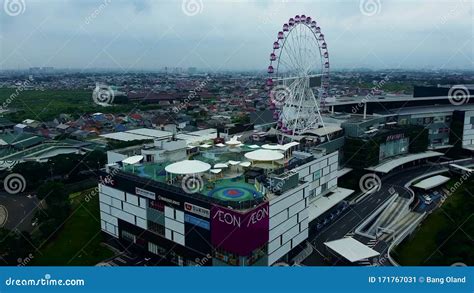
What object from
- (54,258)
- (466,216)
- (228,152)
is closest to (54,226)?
(54,258)

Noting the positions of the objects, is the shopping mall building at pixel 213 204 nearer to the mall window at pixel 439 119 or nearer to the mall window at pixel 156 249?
the mall window at pixel 156 249

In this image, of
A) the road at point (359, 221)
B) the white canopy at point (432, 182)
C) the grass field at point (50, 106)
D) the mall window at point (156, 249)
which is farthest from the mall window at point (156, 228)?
the grass field at point (50, 106)

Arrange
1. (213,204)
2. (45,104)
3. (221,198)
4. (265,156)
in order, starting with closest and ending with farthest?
(213,204), (221,198), (265,156), (45,104)

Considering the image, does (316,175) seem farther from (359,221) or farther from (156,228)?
(156,228)

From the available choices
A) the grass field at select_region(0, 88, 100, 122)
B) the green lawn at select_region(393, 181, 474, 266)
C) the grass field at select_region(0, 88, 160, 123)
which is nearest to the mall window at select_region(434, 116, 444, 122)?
the green lawn at select_region(393, 181, 474, 266)

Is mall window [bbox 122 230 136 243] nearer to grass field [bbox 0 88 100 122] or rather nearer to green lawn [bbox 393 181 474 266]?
green lawn [bbox 393 181 474 266]

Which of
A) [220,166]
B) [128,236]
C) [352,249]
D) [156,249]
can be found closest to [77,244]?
[128,236]
